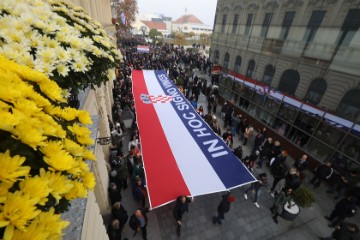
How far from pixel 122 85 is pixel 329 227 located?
14239 mm

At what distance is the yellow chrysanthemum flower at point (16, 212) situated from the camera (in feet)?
2.55

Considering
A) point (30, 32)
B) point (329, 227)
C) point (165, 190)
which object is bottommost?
point (329, 227)

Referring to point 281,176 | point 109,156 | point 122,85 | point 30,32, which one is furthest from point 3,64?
point 122,85

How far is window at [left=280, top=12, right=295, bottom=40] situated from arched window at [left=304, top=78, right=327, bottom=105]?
4.54 metres

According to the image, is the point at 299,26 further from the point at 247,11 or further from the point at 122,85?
the point at 122,85

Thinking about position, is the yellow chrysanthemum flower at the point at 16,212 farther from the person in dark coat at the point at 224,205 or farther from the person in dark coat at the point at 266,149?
the person in dark coat at the point at 266,149

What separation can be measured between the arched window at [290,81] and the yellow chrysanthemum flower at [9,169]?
16704 millimetres

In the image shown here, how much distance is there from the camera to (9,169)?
855 millimetres

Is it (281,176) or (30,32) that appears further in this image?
(281,176)

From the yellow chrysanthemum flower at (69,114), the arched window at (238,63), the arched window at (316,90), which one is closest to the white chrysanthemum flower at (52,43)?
the yellow chrysanthemum flower at (69,114)

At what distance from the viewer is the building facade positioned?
29.6ft

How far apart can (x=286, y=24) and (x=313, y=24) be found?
2.28 m

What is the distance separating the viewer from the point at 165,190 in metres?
5.62

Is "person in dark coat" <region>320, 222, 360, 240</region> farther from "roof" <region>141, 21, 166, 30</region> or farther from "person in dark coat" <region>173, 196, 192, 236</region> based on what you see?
"roof" <region>141, 21, 166, 30</region>
